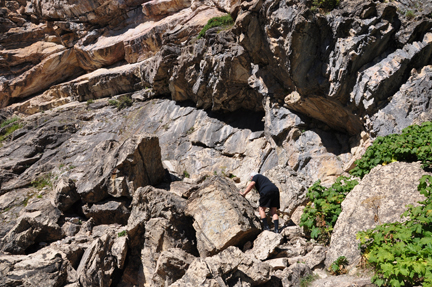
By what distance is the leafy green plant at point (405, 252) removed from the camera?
11.8 ft

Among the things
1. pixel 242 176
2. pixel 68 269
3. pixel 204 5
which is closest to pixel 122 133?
pixel 242 176

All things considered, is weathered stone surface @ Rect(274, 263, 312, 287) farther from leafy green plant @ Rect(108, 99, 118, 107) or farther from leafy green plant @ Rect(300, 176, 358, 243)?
leafy green plant @ Rect(108, 99, 118, 107)

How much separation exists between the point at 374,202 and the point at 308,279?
200 centimetres

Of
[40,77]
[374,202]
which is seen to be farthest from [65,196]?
[40,77]

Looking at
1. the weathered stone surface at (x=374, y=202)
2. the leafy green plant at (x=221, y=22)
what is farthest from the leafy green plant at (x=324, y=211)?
the leafy green plant at (x=221, y=22)

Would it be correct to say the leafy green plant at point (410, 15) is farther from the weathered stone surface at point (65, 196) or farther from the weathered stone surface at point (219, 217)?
the weathered stone surface at point (65, 196)

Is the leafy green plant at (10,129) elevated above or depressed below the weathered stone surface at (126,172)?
below

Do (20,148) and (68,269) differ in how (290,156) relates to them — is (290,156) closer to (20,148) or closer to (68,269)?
(68,269)

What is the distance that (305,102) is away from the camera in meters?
12.6

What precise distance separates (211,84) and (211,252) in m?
12.2

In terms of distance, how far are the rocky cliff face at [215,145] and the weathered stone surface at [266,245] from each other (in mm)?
38

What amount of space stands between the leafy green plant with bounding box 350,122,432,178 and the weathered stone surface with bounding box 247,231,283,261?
8.30 ft

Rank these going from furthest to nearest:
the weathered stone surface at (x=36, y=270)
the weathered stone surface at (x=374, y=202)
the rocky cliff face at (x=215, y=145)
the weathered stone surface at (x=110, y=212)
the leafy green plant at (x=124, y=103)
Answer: the leafy green plant at (x=124, y=103) → the weathered stone surface at (x=110, y=212) → the rocky cliff face at (x=215, y=145) → the weathered stone surface at (x=36, y=270) → the weathered stone surface at (x=374, y=202)

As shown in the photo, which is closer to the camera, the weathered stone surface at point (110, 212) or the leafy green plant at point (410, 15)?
the leafy green plant at point (410, 15)
